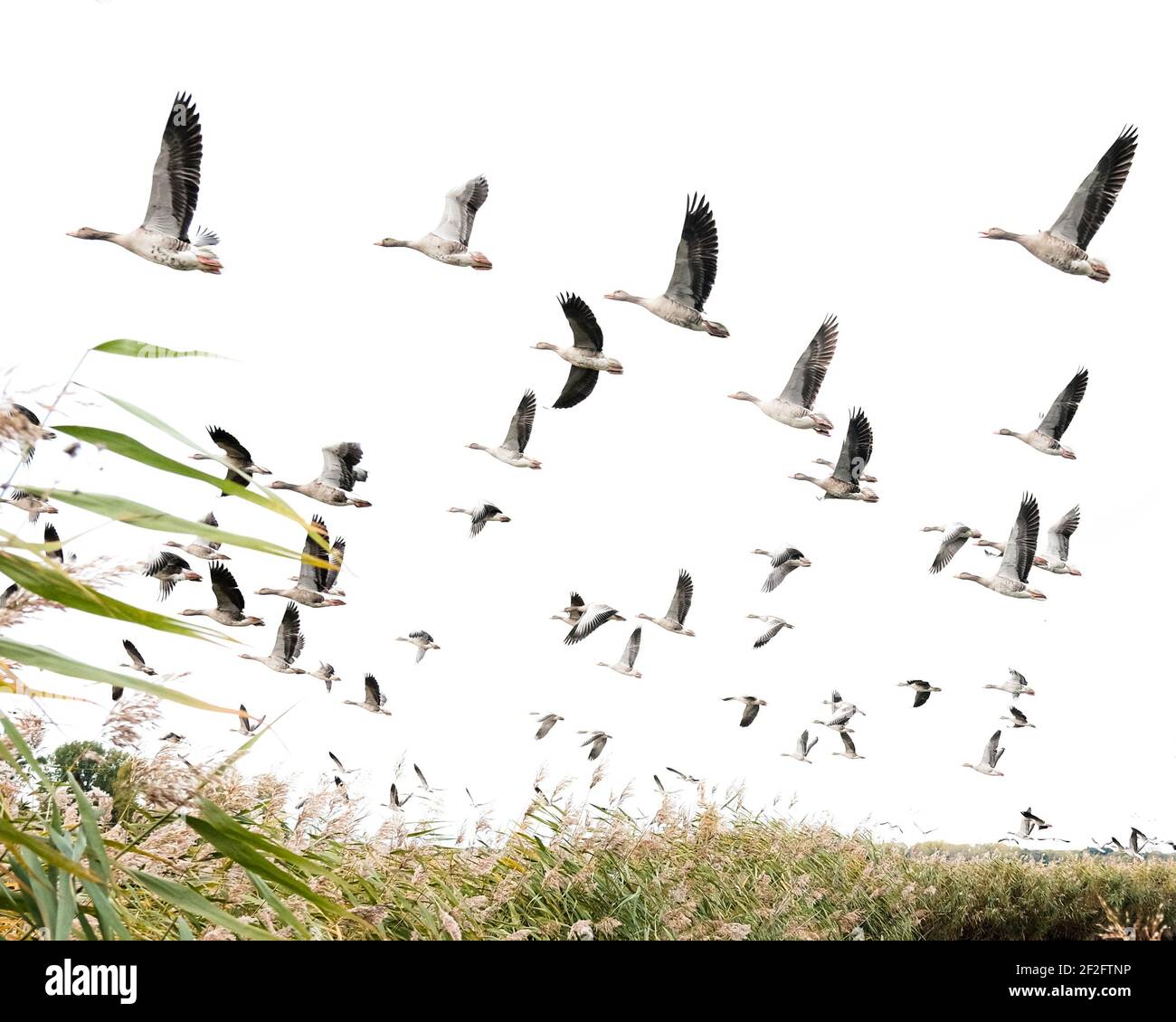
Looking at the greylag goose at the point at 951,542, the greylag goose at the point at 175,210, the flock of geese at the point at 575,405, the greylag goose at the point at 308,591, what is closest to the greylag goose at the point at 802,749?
the flock of geese at the point at 575,405

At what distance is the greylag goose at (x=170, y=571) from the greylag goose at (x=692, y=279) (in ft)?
16.3

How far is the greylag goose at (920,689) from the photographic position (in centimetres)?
1800

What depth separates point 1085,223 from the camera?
11383 millimetres

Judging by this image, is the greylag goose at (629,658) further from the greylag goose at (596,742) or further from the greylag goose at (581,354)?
the greylag goose at (581,354)

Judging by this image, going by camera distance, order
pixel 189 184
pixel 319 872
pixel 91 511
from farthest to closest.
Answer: pixel 189 184 → pixel 319 872 → pixel 91 511

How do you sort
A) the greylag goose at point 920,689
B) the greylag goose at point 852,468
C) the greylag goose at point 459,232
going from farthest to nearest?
the greylag goose at point 920,689, the greylag goose at point 852,468, the greylag goose at point 459,232

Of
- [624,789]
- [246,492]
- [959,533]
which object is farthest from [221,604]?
[246,492]

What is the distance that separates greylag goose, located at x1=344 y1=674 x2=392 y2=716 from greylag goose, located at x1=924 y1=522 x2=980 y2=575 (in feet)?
→ 23.6

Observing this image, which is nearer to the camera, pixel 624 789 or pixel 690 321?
pixel 624 789
